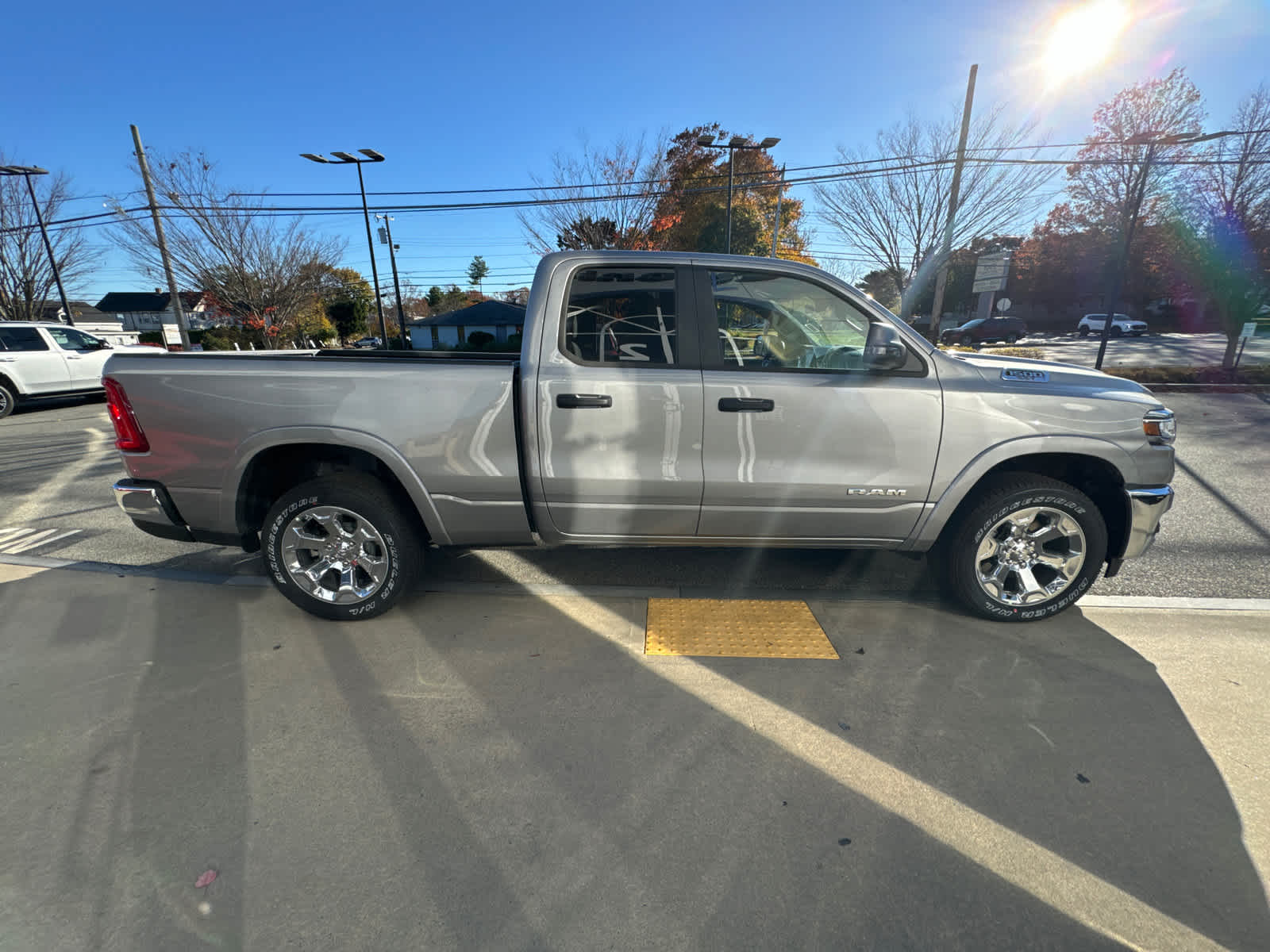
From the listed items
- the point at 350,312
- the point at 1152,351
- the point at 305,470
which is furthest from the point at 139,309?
the point at 1152,351

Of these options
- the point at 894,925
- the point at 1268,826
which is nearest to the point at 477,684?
the point at 894,925

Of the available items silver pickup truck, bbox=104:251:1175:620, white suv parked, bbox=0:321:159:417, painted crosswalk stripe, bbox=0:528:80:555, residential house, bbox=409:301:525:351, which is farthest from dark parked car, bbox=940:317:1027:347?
painted crosswalk stripe, bbox=0:528:80:555

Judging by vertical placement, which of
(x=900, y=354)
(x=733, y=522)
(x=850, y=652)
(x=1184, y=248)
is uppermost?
(x=1184, y=248)

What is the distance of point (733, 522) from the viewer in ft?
10.0

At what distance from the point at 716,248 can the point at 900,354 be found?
2422 cm

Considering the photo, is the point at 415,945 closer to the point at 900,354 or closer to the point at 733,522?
the point at 733,522

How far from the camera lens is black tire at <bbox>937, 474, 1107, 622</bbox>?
301cm

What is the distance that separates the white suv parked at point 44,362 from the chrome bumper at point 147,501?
9.76m

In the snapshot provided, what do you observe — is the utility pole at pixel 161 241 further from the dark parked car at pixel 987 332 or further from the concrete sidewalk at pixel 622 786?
the dark parked car at pixel 987 332

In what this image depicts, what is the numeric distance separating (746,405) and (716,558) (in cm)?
156

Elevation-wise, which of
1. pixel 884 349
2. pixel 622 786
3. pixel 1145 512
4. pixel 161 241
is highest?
pixel 161 241

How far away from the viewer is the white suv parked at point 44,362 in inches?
408

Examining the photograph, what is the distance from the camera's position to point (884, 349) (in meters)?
2.76

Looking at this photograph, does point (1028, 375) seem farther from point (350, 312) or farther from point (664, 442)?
point (350, 312)
